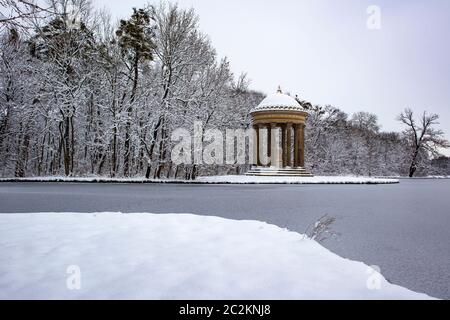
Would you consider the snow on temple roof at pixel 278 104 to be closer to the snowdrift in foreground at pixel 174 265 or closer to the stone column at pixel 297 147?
the stone column at pixel 297 147

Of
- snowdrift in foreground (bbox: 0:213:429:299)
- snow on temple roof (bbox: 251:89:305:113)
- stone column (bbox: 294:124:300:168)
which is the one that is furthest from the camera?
stone column (bbox: 294:124:300:168)

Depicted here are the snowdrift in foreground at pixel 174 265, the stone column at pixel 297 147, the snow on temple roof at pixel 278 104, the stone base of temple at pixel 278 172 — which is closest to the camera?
the snowdrift in foreground at pixel 174 265

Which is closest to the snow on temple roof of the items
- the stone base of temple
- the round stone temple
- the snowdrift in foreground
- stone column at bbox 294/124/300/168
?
the round stone temple

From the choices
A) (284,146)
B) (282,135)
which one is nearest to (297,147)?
(284,146)

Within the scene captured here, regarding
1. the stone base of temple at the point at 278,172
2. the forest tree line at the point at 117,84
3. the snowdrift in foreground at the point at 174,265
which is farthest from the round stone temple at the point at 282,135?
the snowdrift in foreground at the point at 174,265

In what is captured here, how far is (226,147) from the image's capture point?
110ft

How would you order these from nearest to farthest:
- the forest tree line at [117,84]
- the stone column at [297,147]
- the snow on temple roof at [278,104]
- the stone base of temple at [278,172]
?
the forest tree line at [117,84] < the stone base of temple at [278,172] < the snow on temple roof at [278,104] < the stone column at [297,147]

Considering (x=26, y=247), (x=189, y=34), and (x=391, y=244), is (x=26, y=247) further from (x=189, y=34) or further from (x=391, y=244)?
(x=189, y=34)

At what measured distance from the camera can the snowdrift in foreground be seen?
3.08 meters

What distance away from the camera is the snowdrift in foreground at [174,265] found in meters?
3.08

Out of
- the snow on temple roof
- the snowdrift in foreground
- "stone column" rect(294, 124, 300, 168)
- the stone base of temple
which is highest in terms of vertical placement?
the snow on temple roof

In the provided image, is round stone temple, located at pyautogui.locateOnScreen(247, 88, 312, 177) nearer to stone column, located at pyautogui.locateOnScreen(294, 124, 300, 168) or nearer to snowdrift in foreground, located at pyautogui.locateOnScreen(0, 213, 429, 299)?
stone column, located at pyautogui.locateOnScreen(294, 124, 300, 168)

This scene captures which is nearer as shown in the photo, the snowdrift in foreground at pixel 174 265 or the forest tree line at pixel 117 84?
the snowdrift in foreground at pixel 174 265

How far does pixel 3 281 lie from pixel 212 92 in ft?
85.4
